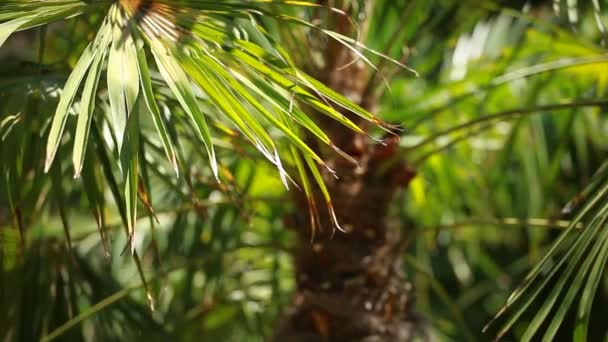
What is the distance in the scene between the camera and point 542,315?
0.94 m

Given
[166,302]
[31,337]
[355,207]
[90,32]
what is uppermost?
[90,32]

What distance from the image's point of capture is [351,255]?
141 centimetres

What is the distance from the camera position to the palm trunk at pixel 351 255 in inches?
54.7

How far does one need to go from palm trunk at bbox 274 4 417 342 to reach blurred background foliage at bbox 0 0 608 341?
0.05 meters

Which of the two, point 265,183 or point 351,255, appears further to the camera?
point 265,183

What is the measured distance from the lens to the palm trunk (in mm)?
1389

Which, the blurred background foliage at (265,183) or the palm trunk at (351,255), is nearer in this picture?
the blurred background foliage at (265,183)

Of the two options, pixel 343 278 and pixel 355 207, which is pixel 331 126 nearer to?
pixel 355 207

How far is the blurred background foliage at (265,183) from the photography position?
1274mm

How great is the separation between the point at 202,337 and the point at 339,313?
56cm

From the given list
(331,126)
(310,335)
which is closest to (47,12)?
(331,126)

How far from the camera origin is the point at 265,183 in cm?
191

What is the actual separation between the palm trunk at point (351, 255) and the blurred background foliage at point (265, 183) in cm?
5

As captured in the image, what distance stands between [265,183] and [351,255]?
54 centimetres
